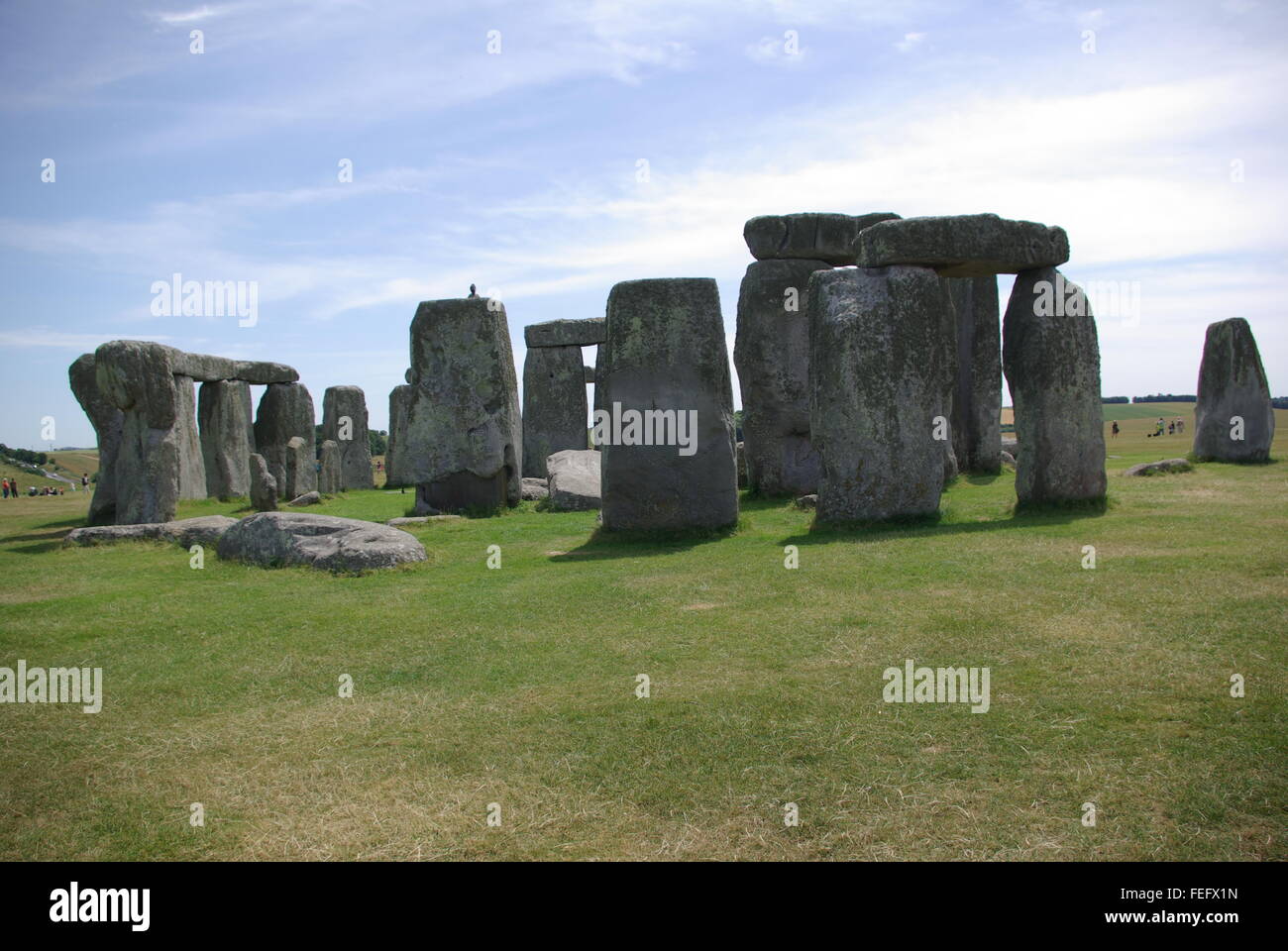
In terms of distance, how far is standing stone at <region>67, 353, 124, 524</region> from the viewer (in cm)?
1539

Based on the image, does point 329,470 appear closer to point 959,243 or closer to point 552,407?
point 552,407

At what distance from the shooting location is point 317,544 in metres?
9.63

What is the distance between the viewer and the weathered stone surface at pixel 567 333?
23.1 meters

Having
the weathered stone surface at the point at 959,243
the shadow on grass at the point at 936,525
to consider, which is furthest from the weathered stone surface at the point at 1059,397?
the weathered stone surface at the point at 959,243

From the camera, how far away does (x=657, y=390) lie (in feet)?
35.1

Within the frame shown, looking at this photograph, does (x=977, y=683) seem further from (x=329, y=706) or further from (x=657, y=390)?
(x=657, y=390)

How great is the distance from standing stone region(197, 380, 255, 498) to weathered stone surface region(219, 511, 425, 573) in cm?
1164

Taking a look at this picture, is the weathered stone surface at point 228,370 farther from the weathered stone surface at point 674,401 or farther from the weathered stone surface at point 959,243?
the weathered stone surface at point 959,243

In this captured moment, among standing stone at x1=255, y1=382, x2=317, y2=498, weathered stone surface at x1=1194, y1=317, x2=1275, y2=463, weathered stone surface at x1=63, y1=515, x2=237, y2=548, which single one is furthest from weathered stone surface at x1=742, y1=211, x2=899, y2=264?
standing stone at x1=255, y1=382, x2=317, y2=498

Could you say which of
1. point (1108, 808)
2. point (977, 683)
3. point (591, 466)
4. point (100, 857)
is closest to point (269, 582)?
point (100, 857)

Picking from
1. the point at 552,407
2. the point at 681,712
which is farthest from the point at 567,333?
the point at 681,712

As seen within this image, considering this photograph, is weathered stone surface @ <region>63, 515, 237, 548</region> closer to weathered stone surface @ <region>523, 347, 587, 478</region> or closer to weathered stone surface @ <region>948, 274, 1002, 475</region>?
weathered stone surface @ <region>523, 347, 587, 478</region>

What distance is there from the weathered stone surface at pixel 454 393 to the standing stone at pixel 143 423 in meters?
3.27

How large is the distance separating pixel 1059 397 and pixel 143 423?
11861 mm
